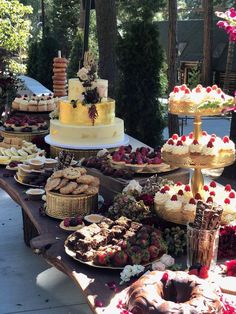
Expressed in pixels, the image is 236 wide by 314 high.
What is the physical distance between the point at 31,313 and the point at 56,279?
0.56m

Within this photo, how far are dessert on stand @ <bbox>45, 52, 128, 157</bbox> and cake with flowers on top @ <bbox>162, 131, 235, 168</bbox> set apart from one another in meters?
1.93

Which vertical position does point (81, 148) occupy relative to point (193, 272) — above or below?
above

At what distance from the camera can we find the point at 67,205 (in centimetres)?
355

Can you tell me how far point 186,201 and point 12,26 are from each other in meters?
11.4

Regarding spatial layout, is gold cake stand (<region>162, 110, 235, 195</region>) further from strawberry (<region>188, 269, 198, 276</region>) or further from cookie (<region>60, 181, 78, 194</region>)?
strawberry (<region>188, 269, 198, 276</region>)

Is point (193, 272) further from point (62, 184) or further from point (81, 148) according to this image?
point (81, 148)

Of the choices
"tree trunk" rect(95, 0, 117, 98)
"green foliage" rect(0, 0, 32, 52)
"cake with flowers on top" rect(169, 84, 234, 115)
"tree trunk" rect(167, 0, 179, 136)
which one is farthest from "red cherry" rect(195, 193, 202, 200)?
"green foliage" rect(0, 0, 32, 52)

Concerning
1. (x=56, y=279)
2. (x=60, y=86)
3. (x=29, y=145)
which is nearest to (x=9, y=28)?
(x=60, y=86)

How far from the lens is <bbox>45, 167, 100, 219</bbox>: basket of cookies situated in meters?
3.55

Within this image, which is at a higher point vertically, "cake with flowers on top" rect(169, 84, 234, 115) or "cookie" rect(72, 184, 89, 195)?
"cake with flowers on top" rect(169, 84, 234, 115)

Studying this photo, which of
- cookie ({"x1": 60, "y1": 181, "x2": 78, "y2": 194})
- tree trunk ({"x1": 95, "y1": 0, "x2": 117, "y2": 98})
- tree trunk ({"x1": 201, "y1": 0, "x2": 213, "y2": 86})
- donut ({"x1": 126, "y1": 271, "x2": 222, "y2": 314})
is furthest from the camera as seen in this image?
tree trunk ({"x1": 201, "y1": 0, "x2": 213, "y2": 86})

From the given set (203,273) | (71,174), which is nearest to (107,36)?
(71,174)

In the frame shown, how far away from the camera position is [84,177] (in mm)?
3629

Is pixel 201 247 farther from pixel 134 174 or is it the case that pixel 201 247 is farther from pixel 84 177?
pixel 134 174
